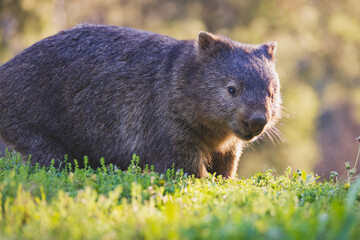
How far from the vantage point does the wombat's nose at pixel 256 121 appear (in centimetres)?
464

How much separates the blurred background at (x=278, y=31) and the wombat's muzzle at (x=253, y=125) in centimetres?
964

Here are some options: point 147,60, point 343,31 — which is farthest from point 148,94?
point 343,31

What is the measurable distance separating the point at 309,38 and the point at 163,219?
15.6 metres

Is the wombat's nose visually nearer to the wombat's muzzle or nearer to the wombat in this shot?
the wombat's muzzle

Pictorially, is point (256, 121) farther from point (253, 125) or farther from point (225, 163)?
point (225, 163)

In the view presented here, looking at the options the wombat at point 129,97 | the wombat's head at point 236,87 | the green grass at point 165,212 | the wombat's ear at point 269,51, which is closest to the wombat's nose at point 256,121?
the wombat's head at point 236,87

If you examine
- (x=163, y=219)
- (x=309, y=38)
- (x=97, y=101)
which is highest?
(x=309, y=38)

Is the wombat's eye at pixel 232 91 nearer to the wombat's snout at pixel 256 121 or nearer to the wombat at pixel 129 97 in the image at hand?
the wombat at pixel 129 97

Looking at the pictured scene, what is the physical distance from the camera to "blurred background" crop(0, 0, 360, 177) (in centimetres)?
1475

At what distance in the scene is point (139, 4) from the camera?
17734 millimetres

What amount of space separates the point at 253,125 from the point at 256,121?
0.05 m

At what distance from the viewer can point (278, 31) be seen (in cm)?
1678

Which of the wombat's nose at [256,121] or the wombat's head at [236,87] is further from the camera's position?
the wombat's head at [236,87]

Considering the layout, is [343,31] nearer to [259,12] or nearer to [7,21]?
[259,12]
